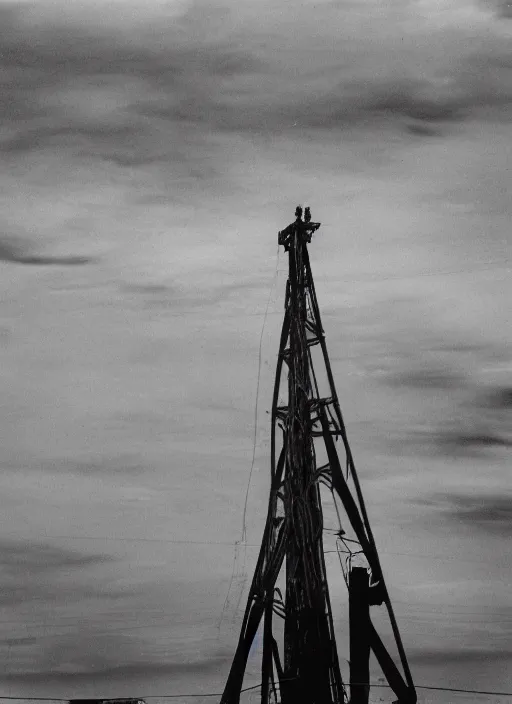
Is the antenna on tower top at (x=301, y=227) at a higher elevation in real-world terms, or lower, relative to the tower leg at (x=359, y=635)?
higher

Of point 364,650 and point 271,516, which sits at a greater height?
point 271,516

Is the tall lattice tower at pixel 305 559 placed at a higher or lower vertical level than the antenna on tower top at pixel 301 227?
lower

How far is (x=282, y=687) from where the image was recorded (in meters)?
35.4

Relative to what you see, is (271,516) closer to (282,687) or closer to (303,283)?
(282,687)

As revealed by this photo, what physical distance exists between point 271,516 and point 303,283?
7672mm

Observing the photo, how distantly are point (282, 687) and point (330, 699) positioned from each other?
1.60 meters

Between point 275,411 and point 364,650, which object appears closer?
point 364,650

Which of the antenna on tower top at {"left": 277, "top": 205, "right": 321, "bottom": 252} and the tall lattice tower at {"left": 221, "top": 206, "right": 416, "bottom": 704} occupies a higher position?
the antenna on tower top at {"left": 277, "top": 205, "right": 321, "bottom": 252}

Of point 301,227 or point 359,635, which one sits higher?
point 301,227

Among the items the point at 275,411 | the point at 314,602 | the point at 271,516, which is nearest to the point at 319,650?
the point at 314,602

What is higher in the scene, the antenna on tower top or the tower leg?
the antenna on tower top

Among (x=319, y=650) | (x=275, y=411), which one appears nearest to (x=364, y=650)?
(x=319, y=650)

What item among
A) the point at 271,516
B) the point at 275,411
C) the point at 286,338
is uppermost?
the point at 286,338

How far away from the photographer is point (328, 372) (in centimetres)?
3597
